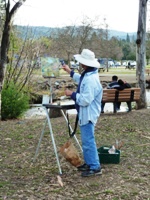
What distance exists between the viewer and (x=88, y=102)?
5016 millimetres

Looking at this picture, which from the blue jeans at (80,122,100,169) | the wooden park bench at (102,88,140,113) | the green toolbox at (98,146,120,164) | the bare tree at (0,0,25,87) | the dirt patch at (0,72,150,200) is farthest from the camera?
the wooden park bench at (102,88,140,113)

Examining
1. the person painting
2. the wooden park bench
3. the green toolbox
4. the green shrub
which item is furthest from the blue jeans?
the green shrub

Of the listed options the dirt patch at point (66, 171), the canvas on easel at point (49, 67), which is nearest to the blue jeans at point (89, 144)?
the dirt patch at point (66, 171)

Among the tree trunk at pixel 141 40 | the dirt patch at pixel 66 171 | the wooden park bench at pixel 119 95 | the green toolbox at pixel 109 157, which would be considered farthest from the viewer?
the tree trunk at pixel 141 40

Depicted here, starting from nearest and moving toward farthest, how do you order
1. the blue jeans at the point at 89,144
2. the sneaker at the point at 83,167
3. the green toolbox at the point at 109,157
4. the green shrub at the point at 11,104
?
the blue jeans at the point at 89,144 < the sneaker at the point at 83,167 < the green toolbox at the point at 109,157 < the green shrub at the point at 11,104

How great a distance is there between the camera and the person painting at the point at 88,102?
16.5ft

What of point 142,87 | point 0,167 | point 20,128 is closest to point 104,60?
point 142,87

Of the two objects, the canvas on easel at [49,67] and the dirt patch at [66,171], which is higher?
the canvas on easel at [49,67]

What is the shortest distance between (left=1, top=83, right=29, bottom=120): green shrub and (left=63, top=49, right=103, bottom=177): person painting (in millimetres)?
8394

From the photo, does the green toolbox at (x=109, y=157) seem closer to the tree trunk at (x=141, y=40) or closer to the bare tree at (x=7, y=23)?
the bare tree at (x=7, y=23)

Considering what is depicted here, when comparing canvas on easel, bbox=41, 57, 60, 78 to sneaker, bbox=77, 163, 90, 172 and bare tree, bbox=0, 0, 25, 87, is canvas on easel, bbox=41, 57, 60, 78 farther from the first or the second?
bare tree, bbox=0, 0, 25, 87

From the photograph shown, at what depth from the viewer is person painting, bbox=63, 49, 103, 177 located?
5.04 meters

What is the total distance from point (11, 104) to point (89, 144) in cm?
858

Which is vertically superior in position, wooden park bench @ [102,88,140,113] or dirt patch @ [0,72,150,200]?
wooden park bench @ [102,88,140,113]
